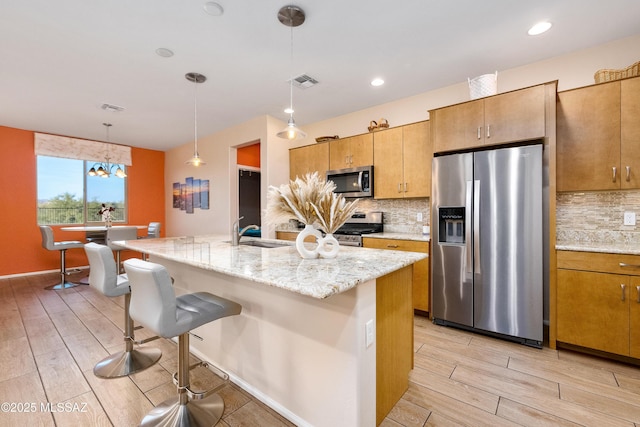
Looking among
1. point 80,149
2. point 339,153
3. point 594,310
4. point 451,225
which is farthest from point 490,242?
point 80,149

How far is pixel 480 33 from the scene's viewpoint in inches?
94.0

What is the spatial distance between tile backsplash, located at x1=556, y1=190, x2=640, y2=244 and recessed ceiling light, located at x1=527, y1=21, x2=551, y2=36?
4.87 ft

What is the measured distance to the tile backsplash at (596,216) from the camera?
2.49 metres

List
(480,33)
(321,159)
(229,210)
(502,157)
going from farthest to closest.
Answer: (229,210) → (321,159) → (502,157) → (480,33)

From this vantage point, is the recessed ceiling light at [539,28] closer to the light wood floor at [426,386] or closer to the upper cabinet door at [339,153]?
the upper cabinet door at [339,153]

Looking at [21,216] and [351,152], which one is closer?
[351,152]

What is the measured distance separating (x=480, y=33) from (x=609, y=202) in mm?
1928

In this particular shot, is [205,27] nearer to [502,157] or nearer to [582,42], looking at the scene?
[502,157]

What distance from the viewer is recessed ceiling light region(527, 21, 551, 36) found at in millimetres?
2277

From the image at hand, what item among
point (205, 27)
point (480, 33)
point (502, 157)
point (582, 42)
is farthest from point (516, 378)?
point (205, 27)

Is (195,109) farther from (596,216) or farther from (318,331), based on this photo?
(596,216)

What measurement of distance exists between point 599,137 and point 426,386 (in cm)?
253

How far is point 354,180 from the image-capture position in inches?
154

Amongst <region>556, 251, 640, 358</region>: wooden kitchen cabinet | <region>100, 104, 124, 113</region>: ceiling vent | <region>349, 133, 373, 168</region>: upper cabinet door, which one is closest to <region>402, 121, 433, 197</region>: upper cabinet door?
<region>349, 133, 373, 168</region>: upper cabinet door
